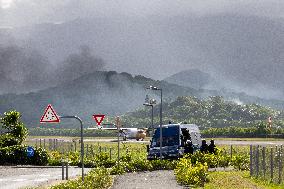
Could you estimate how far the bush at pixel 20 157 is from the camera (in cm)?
5316

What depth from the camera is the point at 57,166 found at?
172 ft

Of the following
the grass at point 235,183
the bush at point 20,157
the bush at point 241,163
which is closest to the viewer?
the grass at point 235,183

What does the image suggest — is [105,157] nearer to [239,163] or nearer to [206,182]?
[239,163]

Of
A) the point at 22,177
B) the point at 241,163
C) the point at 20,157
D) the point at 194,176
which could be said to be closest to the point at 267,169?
the point at 194,176

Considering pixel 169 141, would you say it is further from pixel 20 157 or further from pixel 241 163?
pixel 20 157

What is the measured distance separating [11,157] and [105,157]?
8481 millimetres

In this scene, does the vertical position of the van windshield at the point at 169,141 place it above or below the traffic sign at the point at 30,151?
above

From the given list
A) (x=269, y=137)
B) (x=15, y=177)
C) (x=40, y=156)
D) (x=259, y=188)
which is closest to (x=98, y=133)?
(x=269, y=137)

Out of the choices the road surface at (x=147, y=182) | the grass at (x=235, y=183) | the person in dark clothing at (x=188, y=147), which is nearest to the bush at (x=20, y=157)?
the person in dark clothing at (x=188, y=147)

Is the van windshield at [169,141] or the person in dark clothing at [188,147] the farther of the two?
the person in dark clothing at [188,147]

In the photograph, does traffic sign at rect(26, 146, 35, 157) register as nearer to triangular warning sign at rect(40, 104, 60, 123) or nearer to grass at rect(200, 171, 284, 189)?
grass at rect(200, 171, 284, 189)

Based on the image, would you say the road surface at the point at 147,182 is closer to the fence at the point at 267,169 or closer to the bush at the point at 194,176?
the bush at the point at 194,176

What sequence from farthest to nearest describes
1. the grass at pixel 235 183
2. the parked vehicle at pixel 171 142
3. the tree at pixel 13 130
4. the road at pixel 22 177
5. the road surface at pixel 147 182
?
the tree at pixel 13 130 < the parked vehicle at pixel 171 142 < the road at pixel 22 177 < the road surface at pixel 147 182 < the grass at pixel 235 183

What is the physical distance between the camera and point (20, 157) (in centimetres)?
5350
